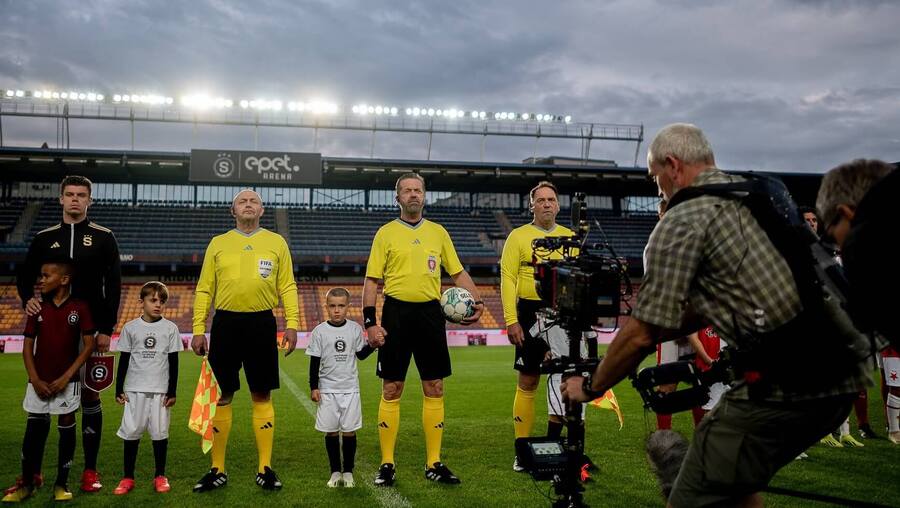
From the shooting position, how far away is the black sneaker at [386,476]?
19.0ft

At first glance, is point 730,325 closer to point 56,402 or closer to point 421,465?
point 421,465

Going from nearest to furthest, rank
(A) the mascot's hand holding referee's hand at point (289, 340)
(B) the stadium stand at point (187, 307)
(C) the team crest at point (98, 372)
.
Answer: (C) the team crest at point (98, 372) < (A) the mascot's hand holding referee's hand at point (289, 340) < (B) the stadium stand at point (187, 307)

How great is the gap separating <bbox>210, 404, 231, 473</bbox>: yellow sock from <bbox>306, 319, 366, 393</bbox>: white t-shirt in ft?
2.93

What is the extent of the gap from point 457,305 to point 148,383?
2.84m

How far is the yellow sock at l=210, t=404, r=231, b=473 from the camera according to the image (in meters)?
5.85

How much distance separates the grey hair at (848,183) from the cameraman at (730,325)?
0.80ft

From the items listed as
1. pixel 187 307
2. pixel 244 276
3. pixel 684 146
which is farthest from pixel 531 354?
pixel 187 307

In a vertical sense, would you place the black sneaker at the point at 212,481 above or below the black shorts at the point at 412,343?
below

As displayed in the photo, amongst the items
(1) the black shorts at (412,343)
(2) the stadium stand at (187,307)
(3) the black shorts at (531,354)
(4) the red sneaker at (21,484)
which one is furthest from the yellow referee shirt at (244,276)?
(2) the stadium stand at (187,307)

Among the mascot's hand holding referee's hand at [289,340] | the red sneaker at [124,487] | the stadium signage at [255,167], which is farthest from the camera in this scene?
the stadium signage at [255,167]

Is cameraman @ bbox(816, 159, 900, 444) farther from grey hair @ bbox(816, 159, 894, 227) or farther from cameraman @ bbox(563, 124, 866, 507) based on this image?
cameraman @ bbox(563, 124, 866, 507)

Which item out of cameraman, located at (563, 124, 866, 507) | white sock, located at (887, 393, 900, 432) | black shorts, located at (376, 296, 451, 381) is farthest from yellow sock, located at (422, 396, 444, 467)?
white sock, located at (887, 393, 900, 432)

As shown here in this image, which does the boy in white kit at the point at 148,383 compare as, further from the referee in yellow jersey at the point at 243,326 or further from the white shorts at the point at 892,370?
the white shorts at the point at 892,370

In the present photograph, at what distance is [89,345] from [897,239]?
5.66m
